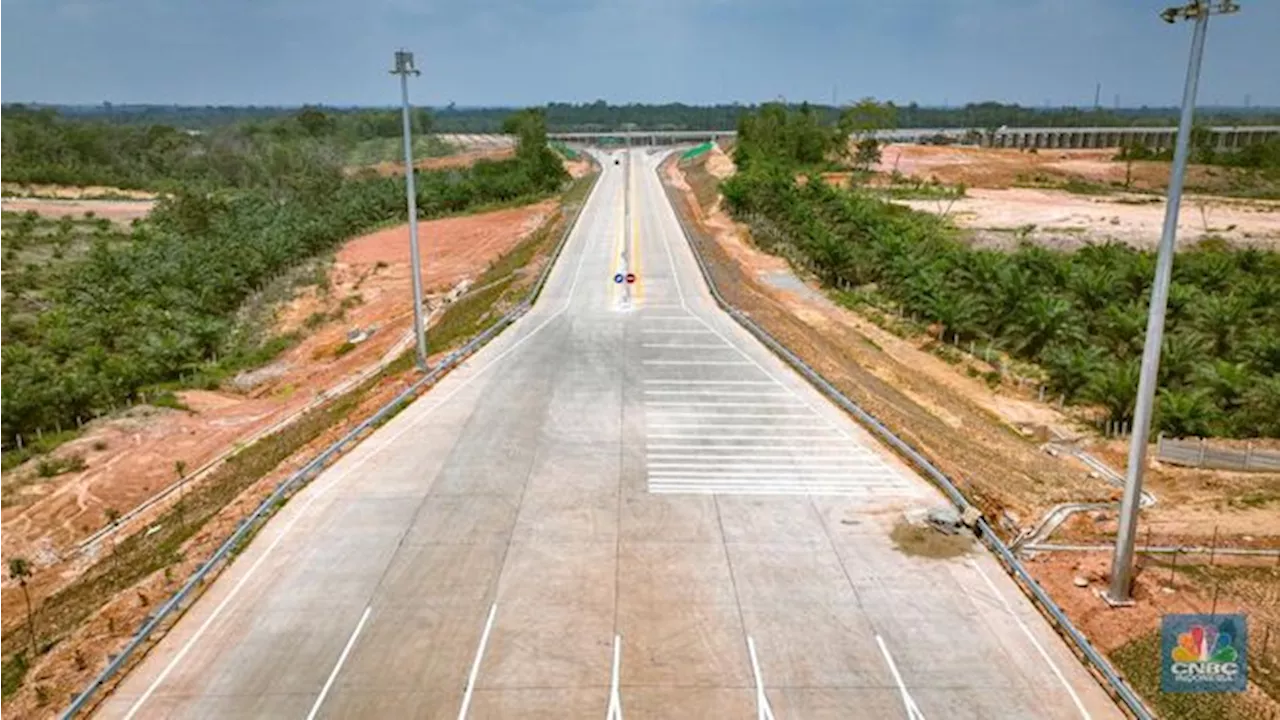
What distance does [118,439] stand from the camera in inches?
1367

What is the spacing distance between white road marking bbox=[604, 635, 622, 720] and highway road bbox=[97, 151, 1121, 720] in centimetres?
4

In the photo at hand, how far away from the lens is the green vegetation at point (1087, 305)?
31.4m

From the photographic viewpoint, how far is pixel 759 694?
51.1 feet

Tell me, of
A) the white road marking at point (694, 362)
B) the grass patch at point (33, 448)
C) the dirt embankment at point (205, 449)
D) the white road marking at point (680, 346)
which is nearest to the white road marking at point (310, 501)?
the dirt embankment at point (205, 449)

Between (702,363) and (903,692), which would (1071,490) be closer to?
(903,692)

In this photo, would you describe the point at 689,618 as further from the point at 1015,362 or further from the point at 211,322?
the point at 211,322

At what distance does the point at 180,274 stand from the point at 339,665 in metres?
51.6

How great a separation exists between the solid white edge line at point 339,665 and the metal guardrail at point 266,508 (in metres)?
3.70

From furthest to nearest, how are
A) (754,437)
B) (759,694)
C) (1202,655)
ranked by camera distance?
(754,437)
(759,694)
(1202,655)

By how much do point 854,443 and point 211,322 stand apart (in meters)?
37.7

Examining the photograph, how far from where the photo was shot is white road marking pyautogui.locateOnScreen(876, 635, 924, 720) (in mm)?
15148

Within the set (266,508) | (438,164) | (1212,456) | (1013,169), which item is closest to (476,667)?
(266,508)

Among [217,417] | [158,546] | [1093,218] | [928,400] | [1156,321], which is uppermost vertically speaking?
[1156,321]

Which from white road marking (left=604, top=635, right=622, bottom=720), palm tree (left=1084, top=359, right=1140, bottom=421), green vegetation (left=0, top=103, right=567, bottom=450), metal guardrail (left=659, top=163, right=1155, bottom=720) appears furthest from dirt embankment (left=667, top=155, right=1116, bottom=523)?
green vegetation (left=0, top=103, right=567, bottom=450)
